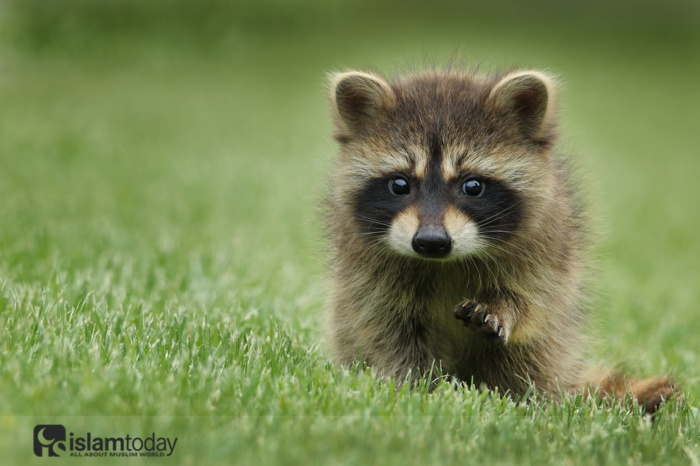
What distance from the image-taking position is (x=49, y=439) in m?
2.59

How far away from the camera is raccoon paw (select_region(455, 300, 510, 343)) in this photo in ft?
12.0

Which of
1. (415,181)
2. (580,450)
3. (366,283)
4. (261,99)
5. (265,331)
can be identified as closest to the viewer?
(580,450)

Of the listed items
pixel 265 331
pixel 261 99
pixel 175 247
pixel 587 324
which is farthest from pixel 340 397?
pixel 261 99

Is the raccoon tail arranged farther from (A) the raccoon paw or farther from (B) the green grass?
(A) the raccoon paw

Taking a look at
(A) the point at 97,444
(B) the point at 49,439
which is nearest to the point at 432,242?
(A) the point at 97,444

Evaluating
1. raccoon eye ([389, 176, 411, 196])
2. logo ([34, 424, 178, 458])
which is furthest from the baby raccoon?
logo ([34, 424, 178, 458])

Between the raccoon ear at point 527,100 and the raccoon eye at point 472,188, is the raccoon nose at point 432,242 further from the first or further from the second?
the raccoon ear at point 527,100

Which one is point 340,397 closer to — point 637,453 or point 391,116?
point 637,453

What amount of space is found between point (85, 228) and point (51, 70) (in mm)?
13959

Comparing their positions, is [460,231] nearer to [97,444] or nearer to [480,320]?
[480,320]

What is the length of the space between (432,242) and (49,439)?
1.69 m

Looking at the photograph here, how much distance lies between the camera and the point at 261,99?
2064 cm

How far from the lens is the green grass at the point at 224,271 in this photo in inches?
112

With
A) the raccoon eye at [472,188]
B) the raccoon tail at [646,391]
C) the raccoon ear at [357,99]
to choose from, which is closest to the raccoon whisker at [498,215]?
the raccoon eye at [472,188]
